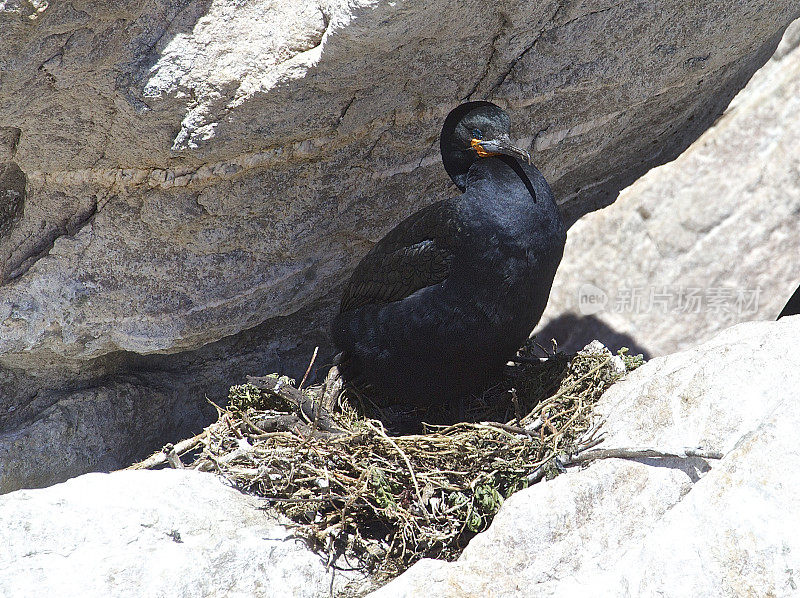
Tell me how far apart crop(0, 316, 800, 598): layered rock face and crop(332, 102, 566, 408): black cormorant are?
0.71 metres

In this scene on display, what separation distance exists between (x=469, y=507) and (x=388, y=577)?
421mm

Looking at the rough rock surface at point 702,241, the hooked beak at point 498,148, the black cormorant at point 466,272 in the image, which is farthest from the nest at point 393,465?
the rough rock surface at point 702,241

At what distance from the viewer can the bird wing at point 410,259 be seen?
11.5ft

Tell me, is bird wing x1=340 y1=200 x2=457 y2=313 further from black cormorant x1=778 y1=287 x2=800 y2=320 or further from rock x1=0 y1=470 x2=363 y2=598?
black cormorant x1=778 y1=287 x2=800 y2=320

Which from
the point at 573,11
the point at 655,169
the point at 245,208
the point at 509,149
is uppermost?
the point at 573,11

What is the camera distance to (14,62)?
3236mm

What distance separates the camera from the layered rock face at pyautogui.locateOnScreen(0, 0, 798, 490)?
11.4ft

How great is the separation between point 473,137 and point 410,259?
24.3 inches

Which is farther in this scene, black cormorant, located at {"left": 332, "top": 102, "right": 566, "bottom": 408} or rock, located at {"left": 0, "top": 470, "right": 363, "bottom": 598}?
black cormorant, located at {"left": 332, "top": 102, "right": 566, "bottom": 408}

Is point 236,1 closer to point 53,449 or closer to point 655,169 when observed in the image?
point 53,449

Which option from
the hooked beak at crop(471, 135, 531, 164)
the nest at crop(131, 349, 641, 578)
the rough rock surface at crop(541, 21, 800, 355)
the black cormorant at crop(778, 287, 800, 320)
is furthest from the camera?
the rough rock surface at crop(541, 21, 800, 355)

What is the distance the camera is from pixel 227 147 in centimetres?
373

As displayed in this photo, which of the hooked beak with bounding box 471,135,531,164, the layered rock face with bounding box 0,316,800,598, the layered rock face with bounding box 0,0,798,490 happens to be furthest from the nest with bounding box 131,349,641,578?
the hooked beak with bounding box 471,135,531,164

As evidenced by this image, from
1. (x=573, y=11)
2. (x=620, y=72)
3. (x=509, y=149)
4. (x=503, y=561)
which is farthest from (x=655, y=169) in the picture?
(x=503, y=561)
